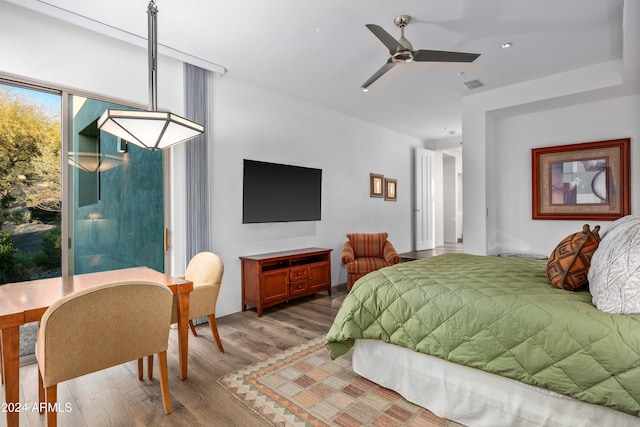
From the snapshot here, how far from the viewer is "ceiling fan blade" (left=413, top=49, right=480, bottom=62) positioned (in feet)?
8.32

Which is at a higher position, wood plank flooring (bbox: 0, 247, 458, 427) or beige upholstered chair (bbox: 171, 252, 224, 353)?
beige upholstered chair (bbox: 171, 252, 224, 353)

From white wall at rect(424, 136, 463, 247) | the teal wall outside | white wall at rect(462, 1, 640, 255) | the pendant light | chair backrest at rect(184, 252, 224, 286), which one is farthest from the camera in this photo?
white wall at rect(424, 136, 463, 247)

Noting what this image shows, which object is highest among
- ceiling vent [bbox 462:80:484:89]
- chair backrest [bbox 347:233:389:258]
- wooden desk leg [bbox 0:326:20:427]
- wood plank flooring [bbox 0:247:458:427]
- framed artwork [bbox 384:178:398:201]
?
ceiling vent [bbox 462:80:484:89]

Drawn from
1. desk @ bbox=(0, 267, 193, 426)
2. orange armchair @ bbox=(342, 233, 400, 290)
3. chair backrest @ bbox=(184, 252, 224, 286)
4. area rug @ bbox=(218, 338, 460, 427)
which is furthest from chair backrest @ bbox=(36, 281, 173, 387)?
orange armchair @ bbox=(342, 233, 400, 290)

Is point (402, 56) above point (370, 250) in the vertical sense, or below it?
above

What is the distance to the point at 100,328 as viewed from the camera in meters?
1.68

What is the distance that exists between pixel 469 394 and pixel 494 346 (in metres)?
0.34

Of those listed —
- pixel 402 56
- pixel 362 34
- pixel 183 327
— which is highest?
pixel 362 34

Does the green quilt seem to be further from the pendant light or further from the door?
the door

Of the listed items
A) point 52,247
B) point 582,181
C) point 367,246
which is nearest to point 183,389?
point 52,247

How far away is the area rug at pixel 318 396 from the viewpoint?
1.89m

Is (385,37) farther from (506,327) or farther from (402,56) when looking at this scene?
(506,327)

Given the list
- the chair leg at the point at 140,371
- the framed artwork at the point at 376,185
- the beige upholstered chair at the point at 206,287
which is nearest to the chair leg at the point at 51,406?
the chair leg at the point at 140,371

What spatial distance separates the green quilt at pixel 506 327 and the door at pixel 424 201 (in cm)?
462
